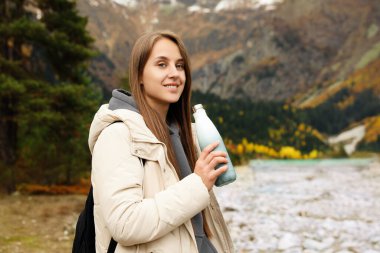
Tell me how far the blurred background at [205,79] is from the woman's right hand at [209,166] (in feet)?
2.87

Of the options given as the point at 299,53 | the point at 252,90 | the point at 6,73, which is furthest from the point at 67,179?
the point at 299,53

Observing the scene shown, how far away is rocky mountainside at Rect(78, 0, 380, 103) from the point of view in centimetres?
12075

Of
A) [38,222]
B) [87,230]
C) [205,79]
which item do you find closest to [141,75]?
[87,230]

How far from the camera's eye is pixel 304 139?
86.0 meters

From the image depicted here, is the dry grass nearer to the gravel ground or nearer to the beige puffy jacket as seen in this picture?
the gravel ground

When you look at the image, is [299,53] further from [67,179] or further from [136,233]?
[136,233]

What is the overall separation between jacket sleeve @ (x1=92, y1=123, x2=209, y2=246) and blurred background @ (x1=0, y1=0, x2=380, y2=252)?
0.91 m

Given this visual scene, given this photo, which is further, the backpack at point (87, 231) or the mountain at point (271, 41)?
the mountain at point (271, 41)

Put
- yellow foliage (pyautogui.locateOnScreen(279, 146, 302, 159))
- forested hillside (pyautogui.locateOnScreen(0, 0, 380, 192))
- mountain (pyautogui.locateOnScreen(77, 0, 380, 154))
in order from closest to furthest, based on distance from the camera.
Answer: forested hillside (pyautogui.locateOnScreen(0, 0, 380, 192)), yellow foliage (pyautogui.locateOnScreen(279, 146, 302, 159)), mountain (pyautogui.locateOnScreen(77, 0, 380, 154))

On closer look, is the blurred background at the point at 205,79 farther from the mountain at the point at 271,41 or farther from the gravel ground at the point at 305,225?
the gravel ground at the point at 305,225

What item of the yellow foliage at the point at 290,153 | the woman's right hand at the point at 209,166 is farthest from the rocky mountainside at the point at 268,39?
the woman's right hand at the point at 209,166

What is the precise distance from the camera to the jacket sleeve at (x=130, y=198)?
1.79 m

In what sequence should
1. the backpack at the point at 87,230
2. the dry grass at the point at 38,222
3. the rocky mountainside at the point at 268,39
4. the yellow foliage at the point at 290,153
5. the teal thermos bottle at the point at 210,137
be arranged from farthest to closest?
the rocky mountainside at the point at 268,39 < the yellow foliage at the point at 290,153 < the dry grass at the point at 38,222 < the backpack at the point at 87,230 < the teal thermos bottle at the point at 210,137

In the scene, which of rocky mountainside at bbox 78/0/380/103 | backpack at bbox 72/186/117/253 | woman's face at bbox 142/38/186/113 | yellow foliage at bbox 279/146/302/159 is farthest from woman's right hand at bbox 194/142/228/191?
rocky mountainside at bbox 78/0/380/103
